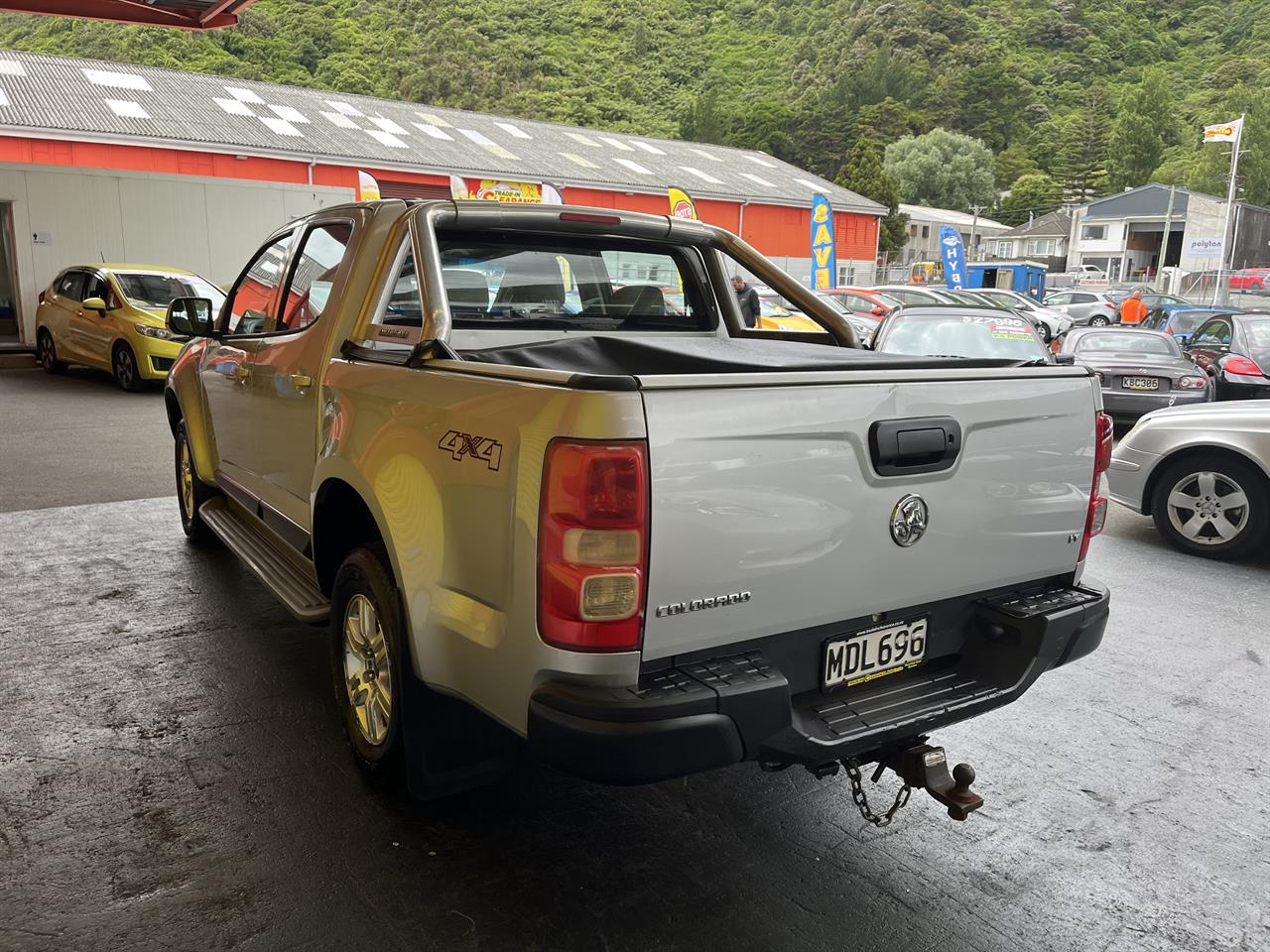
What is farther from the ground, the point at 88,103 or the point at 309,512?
the point at 88,103

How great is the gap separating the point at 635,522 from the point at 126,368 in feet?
43.7

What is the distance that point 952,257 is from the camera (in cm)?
3353

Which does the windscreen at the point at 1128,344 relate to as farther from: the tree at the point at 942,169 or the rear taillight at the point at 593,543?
the tree at the point at 942,169

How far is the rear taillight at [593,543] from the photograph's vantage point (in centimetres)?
212

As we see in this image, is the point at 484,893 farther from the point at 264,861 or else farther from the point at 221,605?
the point at 221,605

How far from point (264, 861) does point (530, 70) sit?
81587 millimetres

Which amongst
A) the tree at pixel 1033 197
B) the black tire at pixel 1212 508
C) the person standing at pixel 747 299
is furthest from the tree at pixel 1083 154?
the black tire at pixel 1212 508

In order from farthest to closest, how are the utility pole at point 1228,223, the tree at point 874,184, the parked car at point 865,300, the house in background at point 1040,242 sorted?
the house in background at point 1040,242
the tree at point 874,184
the utility pole at point 1228,223
the parked car at point 865,300

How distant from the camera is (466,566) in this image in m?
2.46

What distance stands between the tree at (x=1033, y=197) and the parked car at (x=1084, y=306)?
216 feet

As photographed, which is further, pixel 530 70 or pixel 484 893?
pixel 530 70

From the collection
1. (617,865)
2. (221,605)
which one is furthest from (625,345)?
(221,605)

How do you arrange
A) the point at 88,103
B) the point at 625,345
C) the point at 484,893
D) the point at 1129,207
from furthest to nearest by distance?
the point at 1129,207 < the point at 88,103 < the point at 625,345 < the point at 484,893

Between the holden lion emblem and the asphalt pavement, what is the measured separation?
3.38 ft
